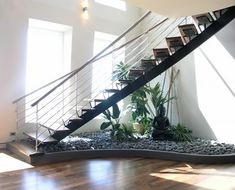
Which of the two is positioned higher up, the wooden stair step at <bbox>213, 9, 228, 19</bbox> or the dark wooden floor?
the wooden stair step at <bbox>213, 9, 228, 19</bbox>

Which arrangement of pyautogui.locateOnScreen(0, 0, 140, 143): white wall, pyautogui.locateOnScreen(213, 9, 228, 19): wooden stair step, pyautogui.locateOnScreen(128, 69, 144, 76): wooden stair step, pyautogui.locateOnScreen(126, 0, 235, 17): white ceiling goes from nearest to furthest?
pyautogui.locateOnScreen(126, 0, 235, 17): white ceiling → pyautogui.locateOnScreen(213, 9, 228, 19): wooden stair step → pyautogui.locateOnScreen(128, 69, 144, 76): wooden stair step → pyautogui.locateOnScreen(0, 0, 140, 143): white wall

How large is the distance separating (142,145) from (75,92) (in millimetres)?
2013

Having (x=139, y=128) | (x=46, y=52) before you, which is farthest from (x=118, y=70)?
(x=46, y=52)

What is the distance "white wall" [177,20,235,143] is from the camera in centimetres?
569

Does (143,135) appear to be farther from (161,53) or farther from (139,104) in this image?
(161,53)

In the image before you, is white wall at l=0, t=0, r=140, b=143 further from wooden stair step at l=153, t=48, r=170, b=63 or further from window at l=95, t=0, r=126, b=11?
wooden stair step at l=153, t=48, r=170, b=63

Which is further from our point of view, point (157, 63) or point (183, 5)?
point (157, 63)

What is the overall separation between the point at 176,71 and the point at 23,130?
3.71 meters

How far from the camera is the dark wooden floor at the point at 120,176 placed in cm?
342

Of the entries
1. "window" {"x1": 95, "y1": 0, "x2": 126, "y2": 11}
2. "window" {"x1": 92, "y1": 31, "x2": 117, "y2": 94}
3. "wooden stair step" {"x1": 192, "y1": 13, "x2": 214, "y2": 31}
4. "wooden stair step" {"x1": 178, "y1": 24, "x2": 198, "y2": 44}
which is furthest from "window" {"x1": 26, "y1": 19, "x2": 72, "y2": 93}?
"wooden stair step" {"x1": 192, "y1": 13, "x2": 214, "y2": 31}

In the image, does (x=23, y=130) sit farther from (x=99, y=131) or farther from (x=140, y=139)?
(x=140, y=139)

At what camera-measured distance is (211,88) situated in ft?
19.8

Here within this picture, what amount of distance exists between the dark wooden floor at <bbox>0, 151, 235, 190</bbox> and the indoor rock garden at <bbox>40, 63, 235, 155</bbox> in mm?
500

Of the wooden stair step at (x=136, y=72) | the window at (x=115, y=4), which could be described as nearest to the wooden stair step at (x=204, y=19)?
the wooden stair step at (x=136, y=72)
